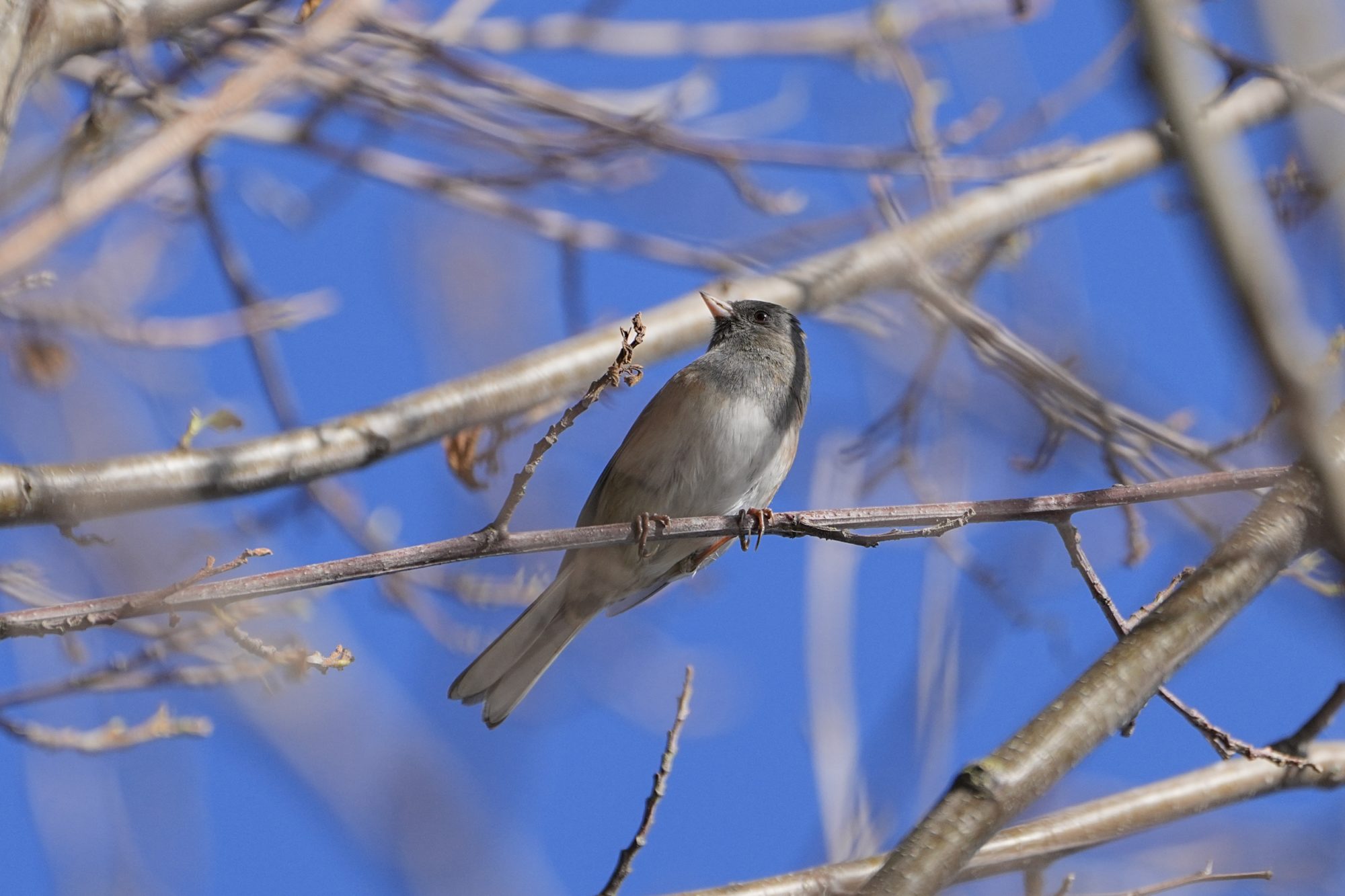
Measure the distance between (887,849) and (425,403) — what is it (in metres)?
1.54

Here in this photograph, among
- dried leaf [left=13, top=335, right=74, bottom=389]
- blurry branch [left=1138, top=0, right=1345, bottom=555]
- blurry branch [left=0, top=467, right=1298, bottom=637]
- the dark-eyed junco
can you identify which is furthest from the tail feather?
blurry branch [left=1138, top=0, right=1345, bottom=555]

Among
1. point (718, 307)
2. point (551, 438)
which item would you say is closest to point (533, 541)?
point (551, 438)

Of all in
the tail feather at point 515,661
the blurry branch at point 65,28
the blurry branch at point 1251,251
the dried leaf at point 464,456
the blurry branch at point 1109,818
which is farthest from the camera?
the tail feather at point 515,661

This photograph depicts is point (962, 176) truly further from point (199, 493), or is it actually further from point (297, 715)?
point (297, 715)

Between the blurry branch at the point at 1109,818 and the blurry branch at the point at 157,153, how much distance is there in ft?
5.05

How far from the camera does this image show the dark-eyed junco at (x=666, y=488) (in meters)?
3.19

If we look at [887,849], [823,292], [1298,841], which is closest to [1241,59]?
[823,292]

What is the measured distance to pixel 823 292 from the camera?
12.1 feet

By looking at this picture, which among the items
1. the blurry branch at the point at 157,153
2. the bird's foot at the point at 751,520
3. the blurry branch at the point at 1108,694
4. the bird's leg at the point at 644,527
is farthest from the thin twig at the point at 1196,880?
the blurry branch at the point at 157,153

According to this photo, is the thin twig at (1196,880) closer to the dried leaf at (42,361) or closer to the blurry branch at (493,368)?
the blurry branch at (493,368)

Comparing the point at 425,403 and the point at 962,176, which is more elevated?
the point at 962,176

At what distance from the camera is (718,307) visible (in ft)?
12.2

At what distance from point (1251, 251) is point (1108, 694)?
3.47ft

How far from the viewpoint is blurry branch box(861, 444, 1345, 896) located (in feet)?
5.23
